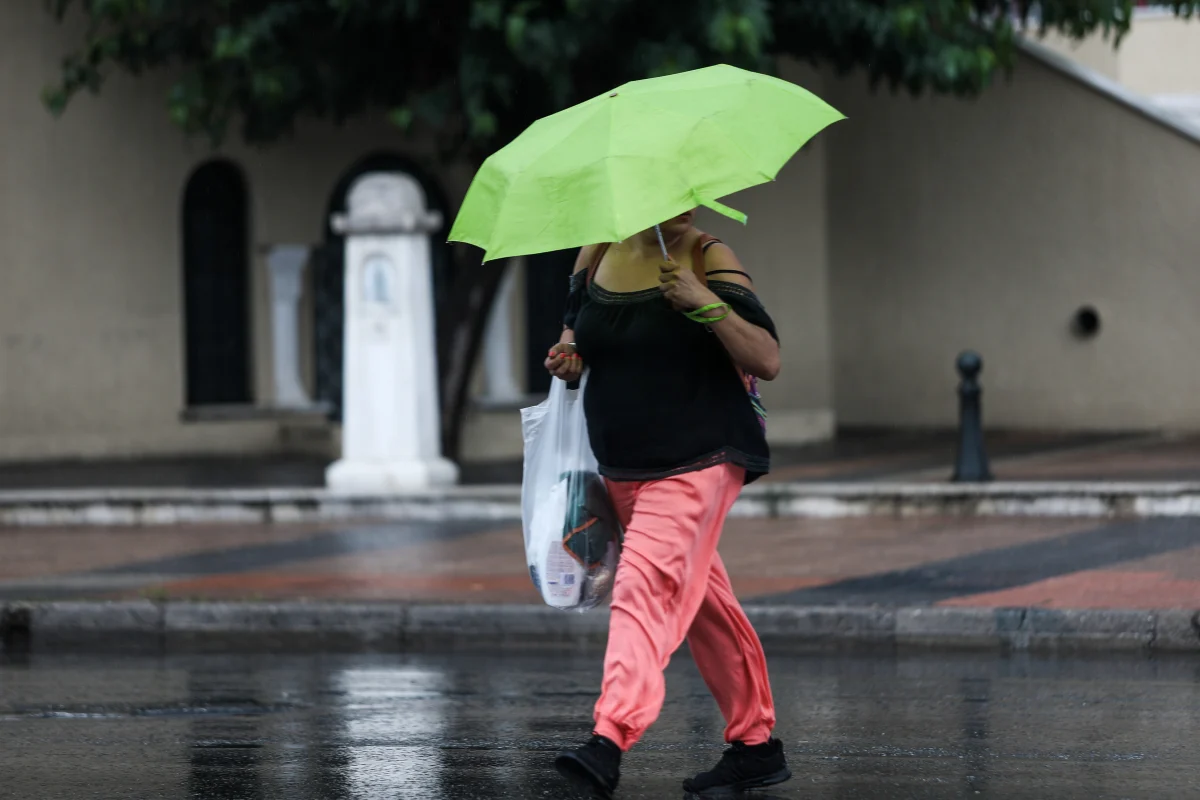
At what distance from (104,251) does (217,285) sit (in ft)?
4.23

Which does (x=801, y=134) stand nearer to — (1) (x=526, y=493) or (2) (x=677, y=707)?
(1) (x=526, y=493)

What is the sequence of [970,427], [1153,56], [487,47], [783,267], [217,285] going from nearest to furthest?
[970,427] < [487,47] < [217,285] < [783,267] < [1153,56]

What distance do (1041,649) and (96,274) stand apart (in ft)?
38.8

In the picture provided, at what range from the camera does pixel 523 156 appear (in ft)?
17.5

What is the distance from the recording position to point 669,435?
17.6 ft

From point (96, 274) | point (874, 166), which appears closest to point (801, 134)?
point (96, 274)

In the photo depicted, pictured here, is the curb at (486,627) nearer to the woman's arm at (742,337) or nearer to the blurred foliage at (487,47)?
the woman's arm at (742,337)

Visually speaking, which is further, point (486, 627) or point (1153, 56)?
point (1153, 56)

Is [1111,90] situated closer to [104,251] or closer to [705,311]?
[104,251]

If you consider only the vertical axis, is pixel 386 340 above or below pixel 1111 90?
below

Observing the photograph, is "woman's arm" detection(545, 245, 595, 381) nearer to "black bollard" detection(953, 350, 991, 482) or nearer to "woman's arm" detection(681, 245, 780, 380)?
"woman's arm" detection(681, 245, 780, 380)

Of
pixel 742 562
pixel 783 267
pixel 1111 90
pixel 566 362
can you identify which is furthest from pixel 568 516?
pixel 1111 90

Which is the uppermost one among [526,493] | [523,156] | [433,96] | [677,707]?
[433,96]

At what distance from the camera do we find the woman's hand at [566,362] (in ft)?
18.2
